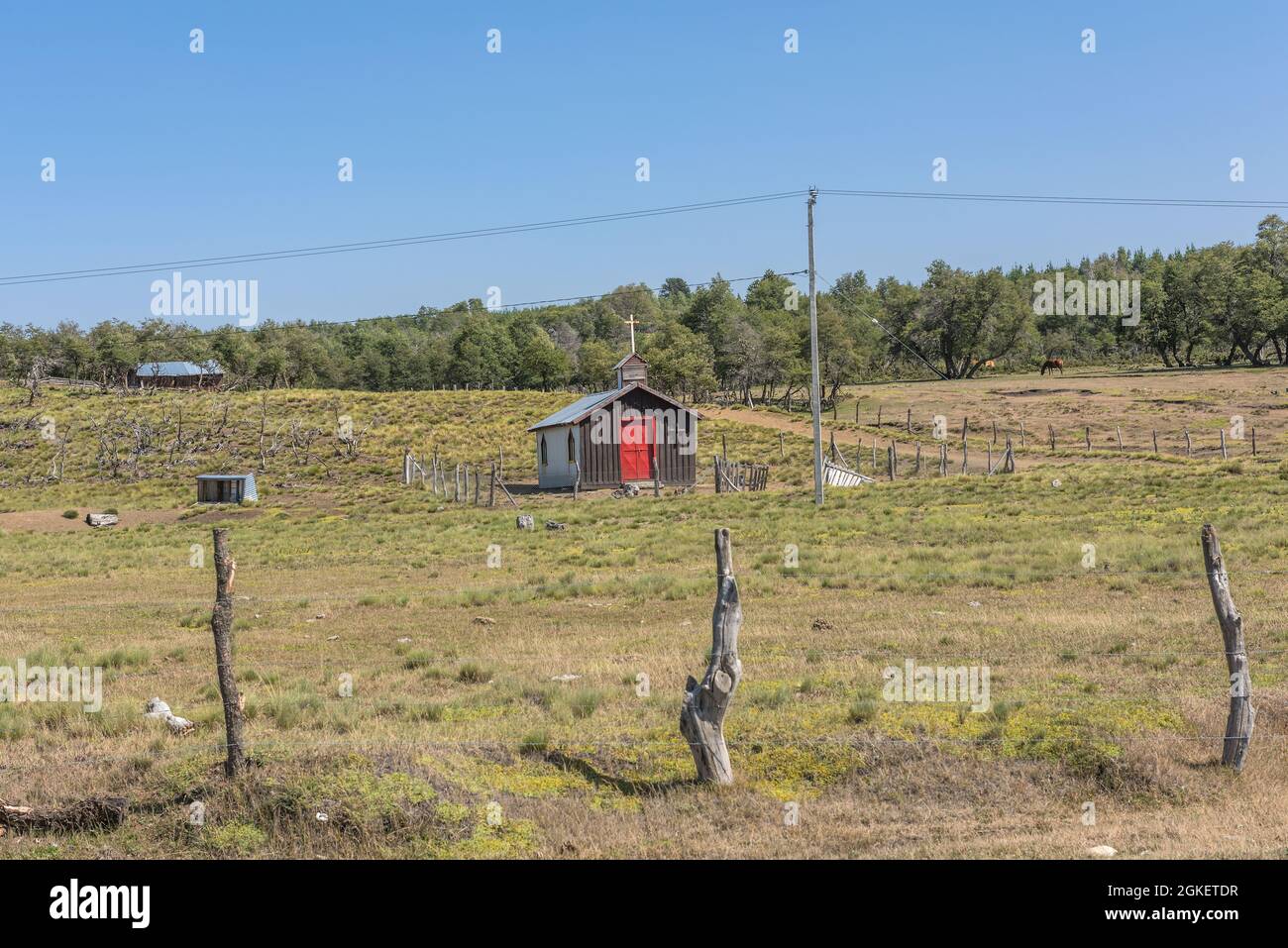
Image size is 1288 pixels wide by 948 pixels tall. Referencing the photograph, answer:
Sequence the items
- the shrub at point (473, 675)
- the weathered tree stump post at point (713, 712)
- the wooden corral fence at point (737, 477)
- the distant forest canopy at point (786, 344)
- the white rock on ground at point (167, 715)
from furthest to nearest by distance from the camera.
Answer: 1. the distant forest canopy at point (786, 344)
2. the wooden corral fence at point (737, 477)
3. the shrub at point (473, 675)
4. the white rock on ground at point (167, 715)
5. the weathered tree stump post at point (713, 712)

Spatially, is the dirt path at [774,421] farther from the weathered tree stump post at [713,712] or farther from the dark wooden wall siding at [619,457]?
the weathered tree stump post at [713,712]

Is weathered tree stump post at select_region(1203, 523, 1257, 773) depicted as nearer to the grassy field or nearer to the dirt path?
the grassy field

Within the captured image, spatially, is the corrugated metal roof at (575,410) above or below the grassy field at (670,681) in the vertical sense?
above

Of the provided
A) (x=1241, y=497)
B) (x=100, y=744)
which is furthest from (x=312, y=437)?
(x=100, y=744)

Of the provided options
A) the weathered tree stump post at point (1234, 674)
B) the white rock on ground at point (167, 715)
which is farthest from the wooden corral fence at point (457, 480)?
the weathered tree stump post at point (1234, 674)

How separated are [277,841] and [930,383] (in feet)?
328

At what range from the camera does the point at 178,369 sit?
115 metres

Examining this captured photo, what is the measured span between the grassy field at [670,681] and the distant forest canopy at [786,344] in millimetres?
Result: 62949

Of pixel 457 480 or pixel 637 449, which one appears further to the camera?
pixel 637 449

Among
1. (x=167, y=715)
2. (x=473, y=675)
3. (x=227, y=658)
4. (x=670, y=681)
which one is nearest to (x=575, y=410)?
(x=473, y=675)

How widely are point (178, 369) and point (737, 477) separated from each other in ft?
272

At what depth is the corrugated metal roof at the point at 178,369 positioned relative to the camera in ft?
368

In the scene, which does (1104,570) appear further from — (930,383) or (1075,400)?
(930,383)

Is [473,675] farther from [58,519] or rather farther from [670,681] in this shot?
[58,519]
